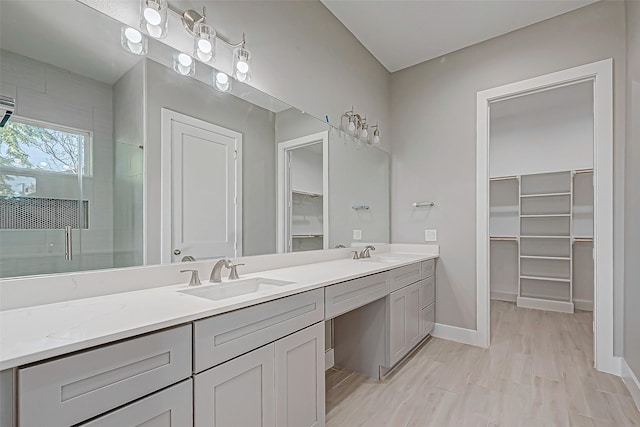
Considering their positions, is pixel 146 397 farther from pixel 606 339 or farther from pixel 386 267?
pixel 606 339

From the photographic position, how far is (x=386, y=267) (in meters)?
2.11

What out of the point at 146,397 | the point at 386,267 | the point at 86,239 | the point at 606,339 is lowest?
the point at 606,339

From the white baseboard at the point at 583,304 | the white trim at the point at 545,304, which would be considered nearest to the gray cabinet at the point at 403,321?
the white trim at the point at 545,304

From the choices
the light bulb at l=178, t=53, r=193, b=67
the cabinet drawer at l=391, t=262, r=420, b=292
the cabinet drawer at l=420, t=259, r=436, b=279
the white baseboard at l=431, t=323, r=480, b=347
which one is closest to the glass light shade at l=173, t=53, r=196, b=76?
the light bulb at l=178, t=53, r=193, b=67

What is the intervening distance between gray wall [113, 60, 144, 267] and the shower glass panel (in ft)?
0.33

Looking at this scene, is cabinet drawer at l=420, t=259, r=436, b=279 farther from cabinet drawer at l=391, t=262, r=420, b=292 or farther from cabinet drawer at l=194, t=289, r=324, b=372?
cabinet drawer at l=194, t=289, r=324, b=372

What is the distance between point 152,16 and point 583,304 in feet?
17.2

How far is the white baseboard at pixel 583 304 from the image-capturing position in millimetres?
3924

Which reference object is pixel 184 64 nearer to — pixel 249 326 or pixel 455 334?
pixel 249 326

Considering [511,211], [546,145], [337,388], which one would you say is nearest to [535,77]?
[546,145]

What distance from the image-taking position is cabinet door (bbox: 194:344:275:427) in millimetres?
1010

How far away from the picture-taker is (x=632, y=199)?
6.74ft

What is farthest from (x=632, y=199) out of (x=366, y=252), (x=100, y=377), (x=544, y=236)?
(x=100, y=377)

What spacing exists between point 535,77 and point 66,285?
11.3 ft
